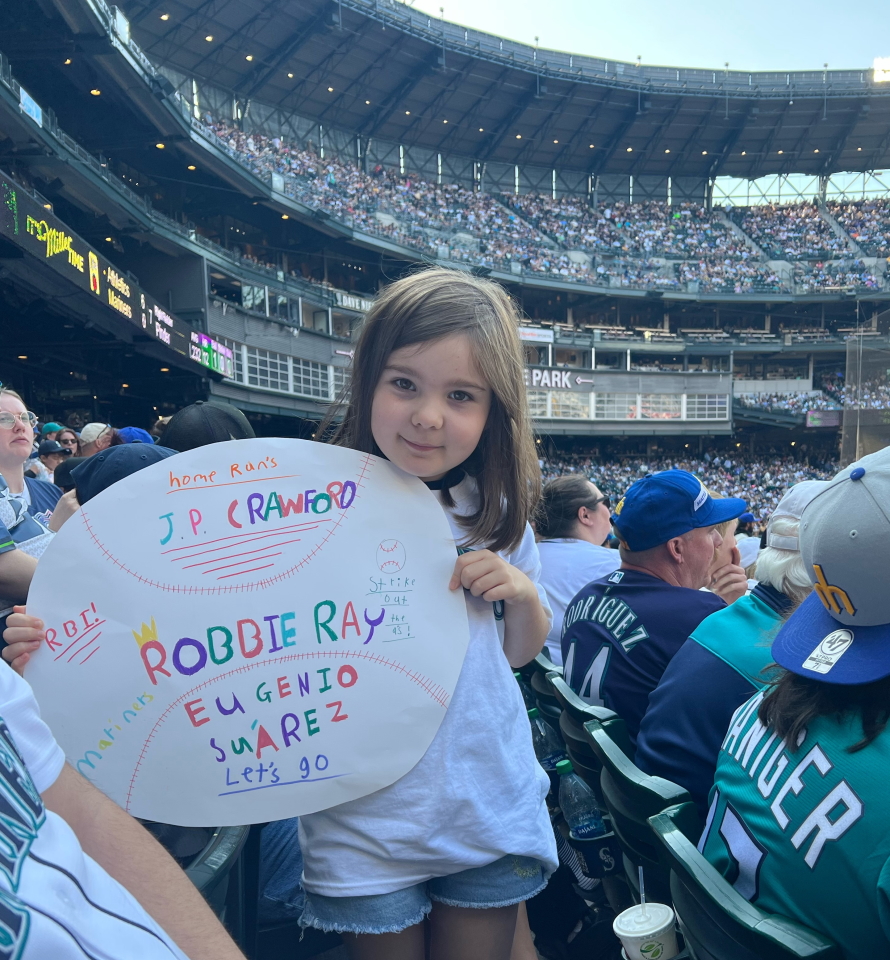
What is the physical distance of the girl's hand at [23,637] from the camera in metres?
1.18

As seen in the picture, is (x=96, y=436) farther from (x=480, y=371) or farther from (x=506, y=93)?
(x=506, y=93)

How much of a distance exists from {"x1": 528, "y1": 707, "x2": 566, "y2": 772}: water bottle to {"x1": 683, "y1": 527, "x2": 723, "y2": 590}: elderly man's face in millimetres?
789

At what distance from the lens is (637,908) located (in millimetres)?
1417

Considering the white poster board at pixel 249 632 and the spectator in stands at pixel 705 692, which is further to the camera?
the spectator in stands at pixel 705 692

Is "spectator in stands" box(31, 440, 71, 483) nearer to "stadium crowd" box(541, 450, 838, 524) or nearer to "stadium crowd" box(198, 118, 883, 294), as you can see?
"stadium crowd" box(198, 118, 883, 294)

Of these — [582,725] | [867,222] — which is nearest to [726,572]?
[582,725]

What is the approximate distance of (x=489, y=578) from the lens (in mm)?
1255

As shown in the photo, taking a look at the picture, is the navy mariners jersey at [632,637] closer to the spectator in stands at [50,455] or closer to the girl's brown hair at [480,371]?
the girl's brown hair at [480,371]

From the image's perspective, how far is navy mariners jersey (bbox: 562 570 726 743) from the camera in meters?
2.29

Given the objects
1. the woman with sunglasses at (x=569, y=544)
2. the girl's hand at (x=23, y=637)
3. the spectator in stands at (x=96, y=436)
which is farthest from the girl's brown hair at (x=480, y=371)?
the spectator in stands at (x=96, y=436)

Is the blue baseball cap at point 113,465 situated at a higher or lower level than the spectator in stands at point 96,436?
higher

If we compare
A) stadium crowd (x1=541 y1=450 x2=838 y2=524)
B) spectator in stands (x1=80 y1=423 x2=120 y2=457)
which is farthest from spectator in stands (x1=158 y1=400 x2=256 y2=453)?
stadium crowd (x1=541 y1=450 x2=838 y2=524)

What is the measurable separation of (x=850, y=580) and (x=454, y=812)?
72cm

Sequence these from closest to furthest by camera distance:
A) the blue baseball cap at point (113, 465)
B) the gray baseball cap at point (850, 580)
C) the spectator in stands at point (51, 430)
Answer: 1. the gray baseball cap at point (850, 580)
2. the blue baseball cap at point (113, 465)
3. the spectator in stands at point (51, 430)
